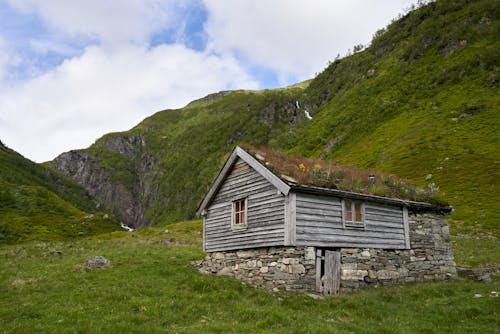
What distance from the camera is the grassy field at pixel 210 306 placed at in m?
13.4

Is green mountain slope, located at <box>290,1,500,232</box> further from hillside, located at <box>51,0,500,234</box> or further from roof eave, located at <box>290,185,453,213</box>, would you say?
roof eave, located at <box>290,185,453,213</box>

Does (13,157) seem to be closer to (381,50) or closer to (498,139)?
(381,50)

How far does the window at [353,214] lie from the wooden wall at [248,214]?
12.3 ft

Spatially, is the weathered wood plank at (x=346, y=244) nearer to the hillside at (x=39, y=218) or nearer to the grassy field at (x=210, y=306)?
the grassy field at (x=210, y=306)

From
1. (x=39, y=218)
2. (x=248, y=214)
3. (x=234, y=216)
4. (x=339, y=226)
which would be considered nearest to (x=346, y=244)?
(x=339, y=226)

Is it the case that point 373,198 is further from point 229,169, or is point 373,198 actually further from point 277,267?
point 229,169

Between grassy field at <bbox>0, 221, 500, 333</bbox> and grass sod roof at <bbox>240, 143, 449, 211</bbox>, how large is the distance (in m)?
5.31

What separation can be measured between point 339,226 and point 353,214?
1321 mm

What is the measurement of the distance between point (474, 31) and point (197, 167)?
117473 mm

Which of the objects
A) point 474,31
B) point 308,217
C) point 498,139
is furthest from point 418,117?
point 308,217

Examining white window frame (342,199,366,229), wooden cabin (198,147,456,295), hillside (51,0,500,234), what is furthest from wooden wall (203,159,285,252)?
white window frame (342,199,366,229)

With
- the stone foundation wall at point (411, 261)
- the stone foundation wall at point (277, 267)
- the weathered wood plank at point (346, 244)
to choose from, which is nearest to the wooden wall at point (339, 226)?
the weathered wood plank at point (346, 244)

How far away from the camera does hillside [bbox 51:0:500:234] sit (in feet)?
199

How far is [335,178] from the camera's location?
2241 centimetres
